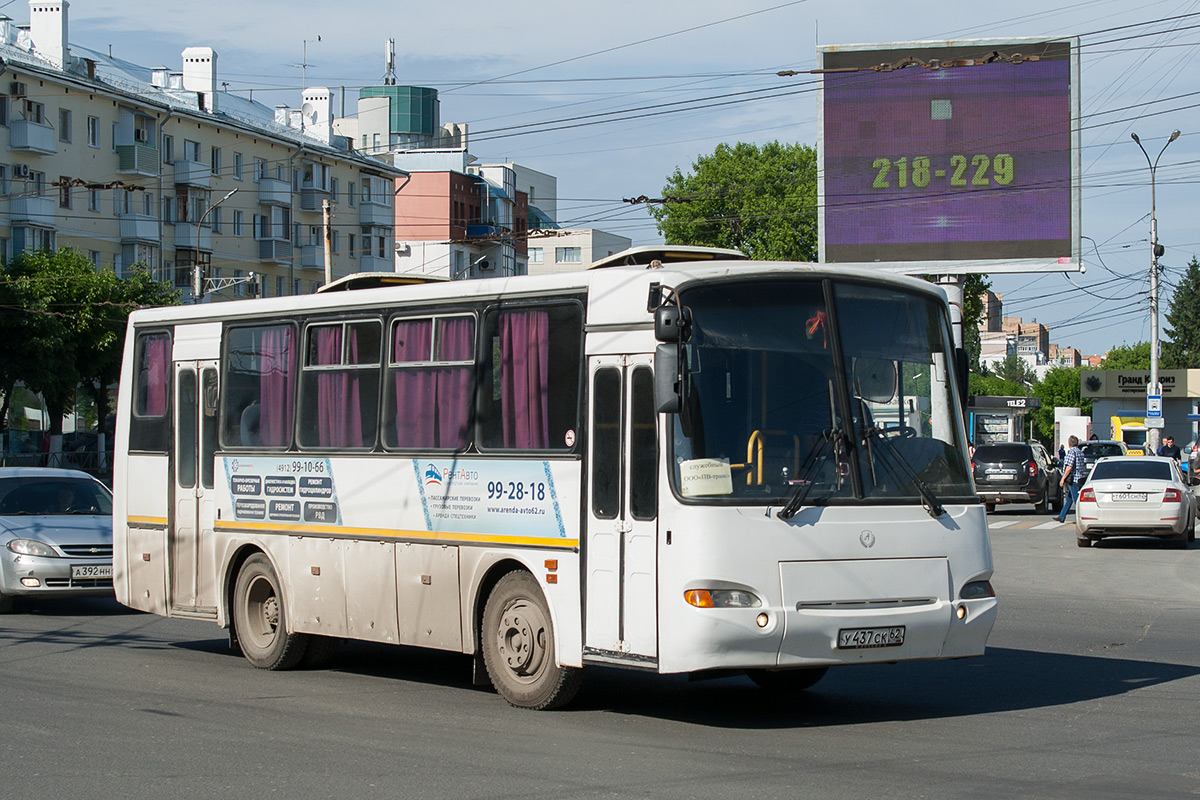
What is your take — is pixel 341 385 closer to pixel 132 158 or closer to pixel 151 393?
pixel 151 393

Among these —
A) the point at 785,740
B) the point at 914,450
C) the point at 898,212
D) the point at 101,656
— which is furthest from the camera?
the point at 898,212

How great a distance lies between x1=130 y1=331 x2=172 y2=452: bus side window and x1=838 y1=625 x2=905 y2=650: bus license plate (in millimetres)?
6777

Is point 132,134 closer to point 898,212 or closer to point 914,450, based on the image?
point 898,212

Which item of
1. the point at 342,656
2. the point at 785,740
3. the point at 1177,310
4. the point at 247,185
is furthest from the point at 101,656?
the point at 1177,310

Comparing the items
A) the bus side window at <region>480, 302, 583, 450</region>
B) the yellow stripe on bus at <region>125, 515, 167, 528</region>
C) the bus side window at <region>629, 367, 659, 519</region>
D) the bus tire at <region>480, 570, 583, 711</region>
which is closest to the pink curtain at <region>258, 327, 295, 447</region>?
the yellow stripe on bus at <region>125, 515, 167, 528</region>

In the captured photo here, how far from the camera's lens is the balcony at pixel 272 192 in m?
70.4

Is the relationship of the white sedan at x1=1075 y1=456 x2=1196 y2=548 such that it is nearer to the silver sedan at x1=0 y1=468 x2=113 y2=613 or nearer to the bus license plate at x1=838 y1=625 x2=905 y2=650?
the silver sedan at x1=0 y1=468 x2=113 y2=613

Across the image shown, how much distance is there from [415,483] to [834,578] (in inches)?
127

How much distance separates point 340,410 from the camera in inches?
454

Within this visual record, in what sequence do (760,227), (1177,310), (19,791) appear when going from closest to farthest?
(19,791) → (760,227) → (1177,310)

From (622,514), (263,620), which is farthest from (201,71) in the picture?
(622,514)

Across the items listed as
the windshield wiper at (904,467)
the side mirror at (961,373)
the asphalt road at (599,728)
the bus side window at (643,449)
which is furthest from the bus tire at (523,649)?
the side mirror at (961,373)

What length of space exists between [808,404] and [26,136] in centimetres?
5070

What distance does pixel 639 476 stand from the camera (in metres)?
9.05
